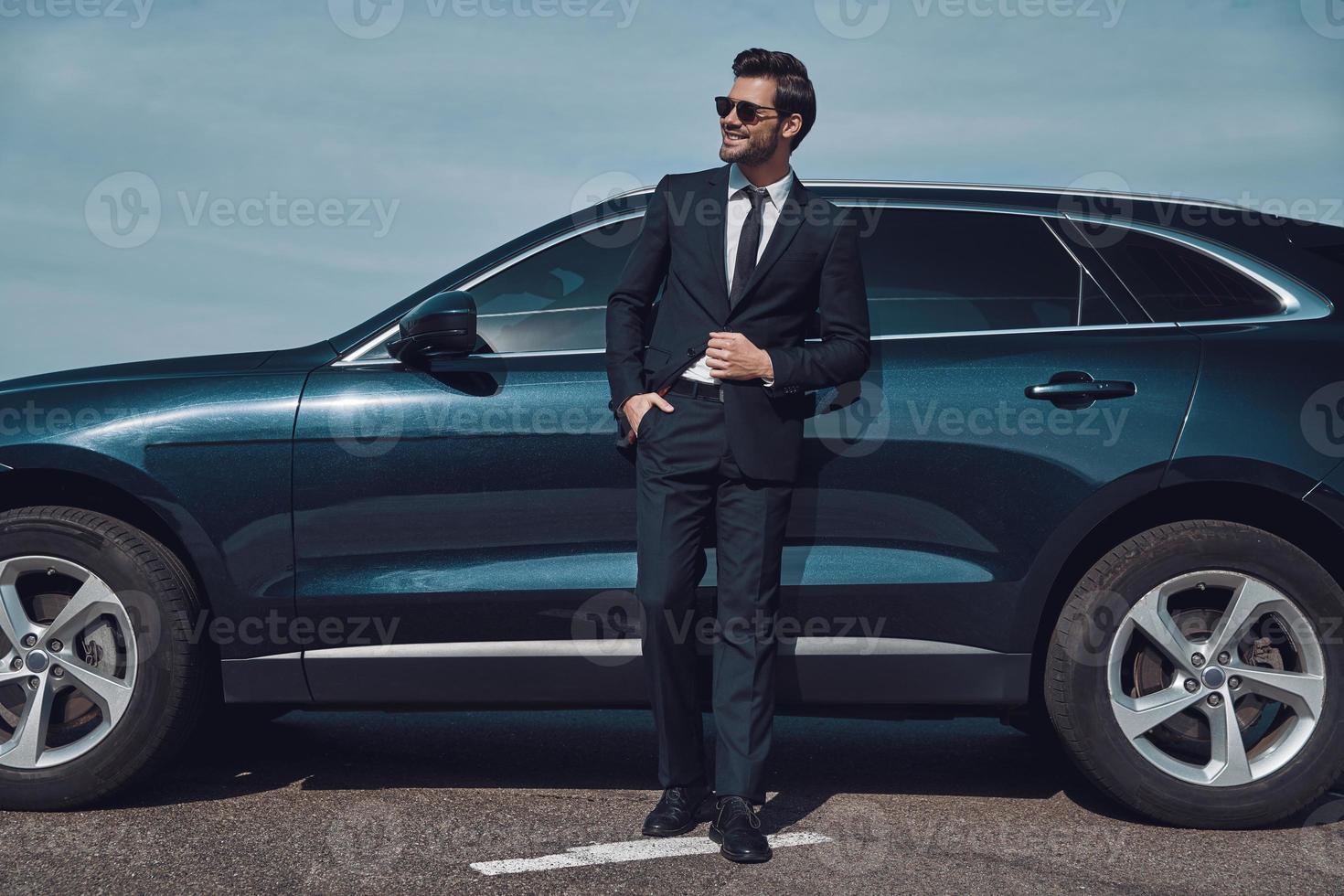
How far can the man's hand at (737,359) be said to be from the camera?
3365 millimetres

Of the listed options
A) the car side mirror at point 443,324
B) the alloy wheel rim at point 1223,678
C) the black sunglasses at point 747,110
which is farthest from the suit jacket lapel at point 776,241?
the alloy wheel rim at point 1223,678

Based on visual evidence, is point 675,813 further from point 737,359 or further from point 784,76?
point 784,76

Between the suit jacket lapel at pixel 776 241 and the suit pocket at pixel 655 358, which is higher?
the suit jacket lapel at pixel 776 241

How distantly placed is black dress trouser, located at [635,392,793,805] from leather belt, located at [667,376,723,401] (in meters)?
0.01

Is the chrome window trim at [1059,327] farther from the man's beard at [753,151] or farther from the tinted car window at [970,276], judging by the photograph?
the man's beard at [753,151]

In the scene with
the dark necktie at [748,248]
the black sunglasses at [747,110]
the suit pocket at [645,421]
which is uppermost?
the black sunglasses at [747,110]

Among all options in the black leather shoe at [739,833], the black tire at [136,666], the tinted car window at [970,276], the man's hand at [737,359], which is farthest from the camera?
the tinted car window at [970,276]

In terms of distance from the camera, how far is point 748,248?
11.5ft

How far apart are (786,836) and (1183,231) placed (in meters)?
2.09

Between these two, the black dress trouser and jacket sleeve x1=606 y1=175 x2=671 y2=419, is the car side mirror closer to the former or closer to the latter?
jacket sleeve x1=606 y1=175 x2=671 y2=419

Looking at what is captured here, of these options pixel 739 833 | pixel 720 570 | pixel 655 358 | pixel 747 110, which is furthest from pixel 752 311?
pixel 739 833

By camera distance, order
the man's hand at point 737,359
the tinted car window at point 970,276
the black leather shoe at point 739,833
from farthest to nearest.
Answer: the tinted car window at point 970,276 < the man's hand at point 737,359 < the black leather shoe at point 739,833

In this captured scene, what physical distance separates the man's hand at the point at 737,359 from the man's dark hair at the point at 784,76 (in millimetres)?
668

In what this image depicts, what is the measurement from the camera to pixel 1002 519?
350 centimetres
